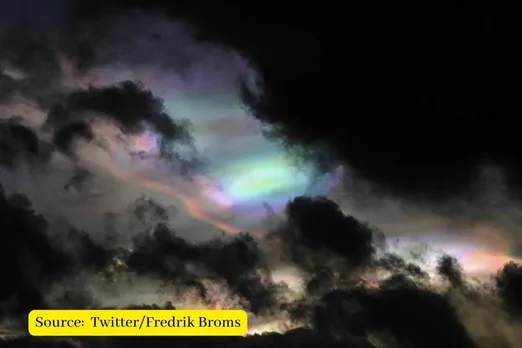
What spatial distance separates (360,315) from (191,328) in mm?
1166

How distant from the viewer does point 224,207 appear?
4.26 m

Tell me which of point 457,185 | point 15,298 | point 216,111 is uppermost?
point 216,111

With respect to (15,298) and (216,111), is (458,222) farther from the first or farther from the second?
(15,298)

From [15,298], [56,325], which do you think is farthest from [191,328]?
[15,298]

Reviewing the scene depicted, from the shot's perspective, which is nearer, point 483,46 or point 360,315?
point 360,315

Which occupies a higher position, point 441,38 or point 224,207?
point 441,38

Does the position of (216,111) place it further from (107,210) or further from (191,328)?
(191,328)

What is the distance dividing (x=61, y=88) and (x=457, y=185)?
3.01 m

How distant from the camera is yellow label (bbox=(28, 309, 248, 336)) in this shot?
3977mm

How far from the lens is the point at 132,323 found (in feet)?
13.1

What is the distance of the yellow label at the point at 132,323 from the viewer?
157 inches

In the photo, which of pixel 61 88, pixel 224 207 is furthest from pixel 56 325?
pixel 61 88

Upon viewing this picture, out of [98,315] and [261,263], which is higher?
[261,263]

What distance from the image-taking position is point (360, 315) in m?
4.04
